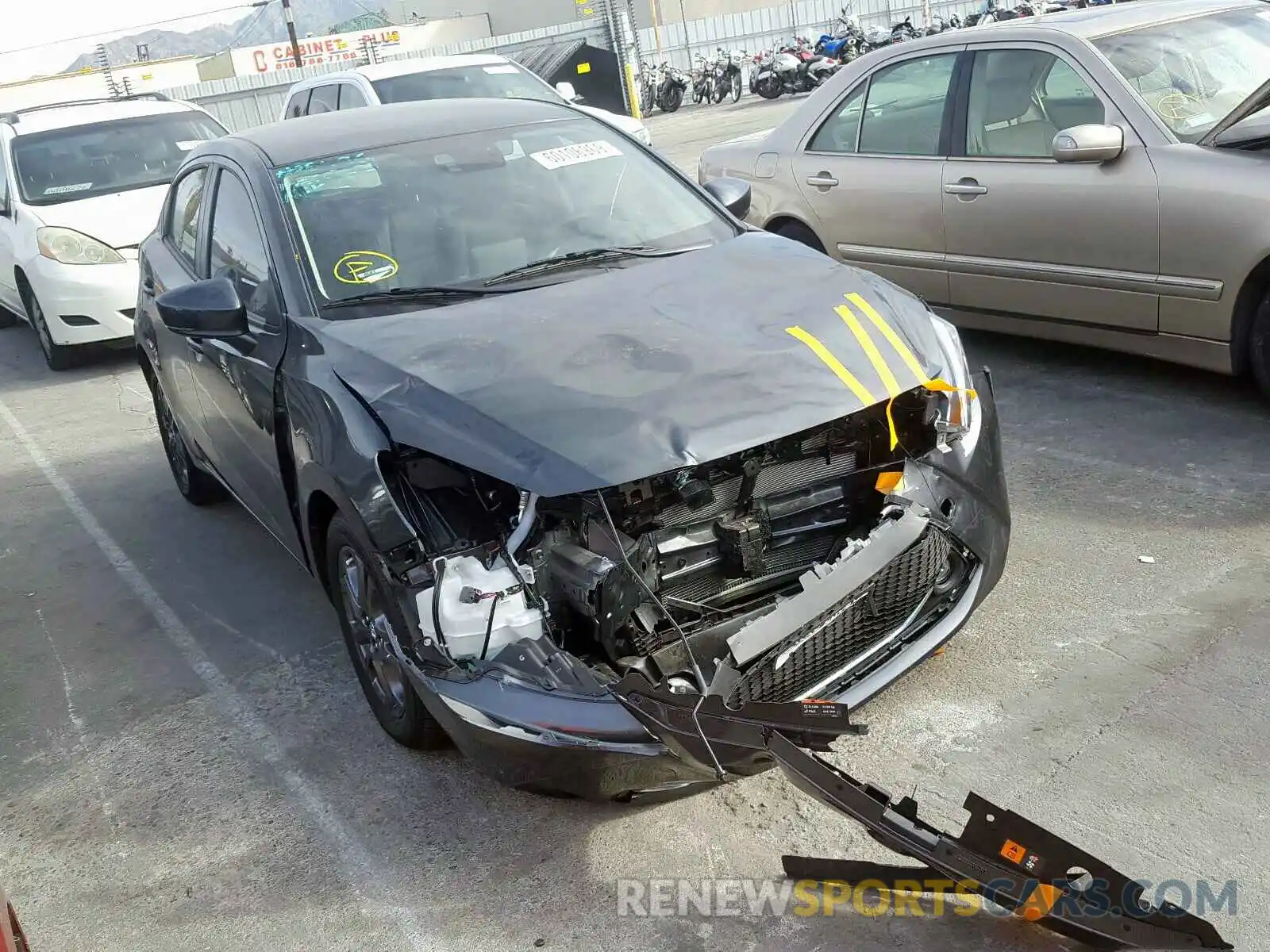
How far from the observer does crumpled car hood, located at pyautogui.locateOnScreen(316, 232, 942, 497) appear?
297 cm

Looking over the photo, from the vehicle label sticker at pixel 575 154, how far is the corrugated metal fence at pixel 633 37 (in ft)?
86.5

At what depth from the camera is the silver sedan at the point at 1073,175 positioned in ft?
16.4

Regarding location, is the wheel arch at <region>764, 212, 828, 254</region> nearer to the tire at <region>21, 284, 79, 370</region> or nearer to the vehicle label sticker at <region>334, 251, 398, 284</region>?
the vehicle label sticker at <region>334, 251, 398, 284</region>

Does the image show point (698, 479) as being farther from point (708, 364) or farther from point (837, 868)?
point (837, 868)

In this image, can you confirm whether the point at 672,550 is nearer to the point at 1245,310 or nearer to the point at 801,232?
the point at 1245,310

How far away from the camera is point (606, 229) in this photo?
4242mm

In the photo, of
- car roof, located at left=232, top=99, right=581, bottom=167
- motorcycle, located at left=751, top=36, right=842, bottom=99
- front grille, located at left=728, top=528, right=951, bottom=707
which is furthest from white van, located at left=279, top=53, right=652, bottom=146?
motorcycle, located at left=751, top=36, right=842, bottom=99

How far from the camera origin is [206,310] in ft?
12.9

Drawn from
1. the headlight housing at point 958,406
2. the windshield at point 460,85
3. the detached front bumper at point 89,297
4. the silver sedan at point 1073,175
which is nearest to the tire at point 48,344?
the detached front bumper at point 89,297

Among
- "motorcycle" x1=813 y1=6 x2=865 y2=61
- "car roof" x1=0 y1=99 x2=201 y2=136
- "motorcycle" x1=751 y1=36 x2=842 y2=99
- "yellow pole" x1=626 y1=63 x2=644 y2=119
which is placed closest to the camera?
"car roof" x1=0 y1=99 x2=201 y2=136

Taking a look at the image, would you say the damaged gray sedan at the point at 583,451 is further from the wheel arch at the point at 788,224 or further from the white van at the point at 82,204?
the white van at the point at 82,204

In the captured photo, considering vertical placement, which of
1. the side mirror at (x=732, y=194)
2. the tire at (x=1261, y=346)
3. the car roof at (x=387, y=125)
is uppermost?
the car roof at (x=387, y=125)

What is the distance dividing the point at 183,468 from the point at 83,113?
213 inches

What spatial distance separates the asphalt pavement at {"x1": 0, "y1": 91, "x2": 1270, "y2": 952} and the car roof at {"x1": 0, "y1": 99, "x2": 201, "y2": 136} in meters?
5.78
